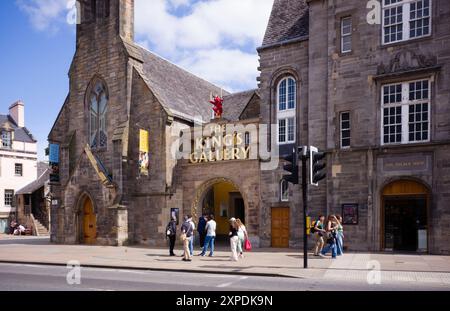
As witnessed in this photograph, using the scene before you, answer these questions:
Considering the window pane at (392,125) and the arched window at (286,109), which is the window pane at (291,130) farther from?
the window pane at (392,125)

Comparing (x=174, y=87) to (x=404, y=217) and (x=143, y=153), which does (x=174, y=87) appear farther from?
(x=404, y=217)

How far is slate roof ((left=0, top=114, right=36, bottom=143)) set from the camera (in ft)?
166

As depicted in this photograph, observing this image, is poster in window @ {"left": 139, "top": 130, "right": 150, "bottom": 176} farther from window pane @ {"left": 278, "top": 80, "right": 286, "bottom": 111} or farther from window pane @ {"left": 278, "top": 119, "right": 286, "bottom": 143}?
window pane @ {"left": 278, "top": 80, "right": 286, "bottom": 111}

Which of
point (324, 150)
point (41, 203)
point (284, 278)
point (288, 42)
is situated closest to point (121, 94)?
point (288, 42)

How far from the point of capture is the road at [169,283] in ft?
34.8

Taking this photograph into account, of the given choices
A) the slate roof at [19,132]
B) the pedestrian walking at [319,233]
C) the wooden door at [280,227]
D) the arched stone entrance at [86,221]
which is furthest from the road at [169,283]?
the slate roof at [19,132]

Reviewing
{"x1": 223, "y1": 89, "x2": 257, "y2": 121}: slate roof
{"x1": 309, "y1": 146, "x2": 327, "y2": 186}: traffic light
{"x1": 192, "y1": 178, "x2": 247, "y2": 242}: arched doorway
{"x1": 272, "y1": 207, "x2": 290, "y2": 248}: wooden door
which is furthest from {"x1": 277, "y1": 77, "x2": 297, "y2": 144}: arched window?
{"x1": 309, "y1": 146, "x2": 327, "y2": 186}: traffic light

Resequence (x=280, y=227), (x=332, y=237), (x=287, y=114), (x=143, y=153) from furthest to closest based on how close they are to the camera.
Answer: (x=143, y=153), (x=287, y=114), (x=280, y=227), (x=332, y=237)

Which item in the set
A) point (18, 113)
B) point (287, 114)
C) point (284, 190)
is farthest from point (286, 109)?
point (18, 113)

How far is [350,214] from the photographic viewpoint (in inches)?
780

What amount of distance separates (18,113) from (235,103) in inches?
1294
